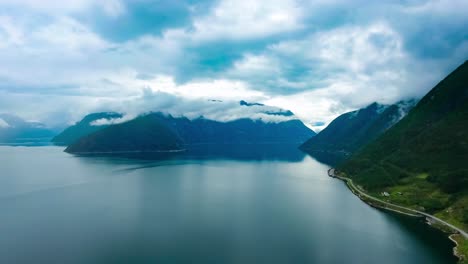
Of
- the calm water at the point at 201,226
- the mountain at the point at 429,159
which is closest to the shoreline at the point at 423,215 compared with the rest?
the calm water at the point at 201,226

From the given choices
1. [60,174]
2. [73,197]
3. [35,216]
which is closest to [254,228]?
[35,216]

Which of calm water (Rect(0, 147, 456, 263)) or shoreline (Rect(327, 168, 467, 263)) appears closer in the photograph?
calm water (Rect(0, 147, 456, 263))

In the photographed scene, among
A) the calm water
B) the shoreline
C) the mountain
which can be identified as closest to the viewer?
the calm water

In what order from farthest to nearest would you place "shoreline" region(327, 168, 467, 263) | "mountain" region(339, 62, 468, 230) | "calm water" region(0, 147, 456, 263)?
"mountain" region(339, 62, 468, 230)
"shoreline" region(327, 168, 467, 263)
"calm water" region(0, 147, 456, 263)

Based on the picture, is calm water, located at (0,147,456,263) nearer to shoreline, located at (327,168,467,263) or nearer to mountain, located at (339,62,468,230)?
shoreline, located at (327,168,467,263)

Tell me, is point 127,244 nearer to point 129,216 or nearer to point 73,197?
point 129,216

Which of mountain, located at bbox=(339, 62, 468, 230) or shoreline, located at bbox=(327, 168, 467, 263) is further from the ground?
mountain, located at bbox=(339, 62, 468, 230)

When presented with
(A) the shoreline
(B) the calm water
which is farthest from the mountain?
(B) the calm water
